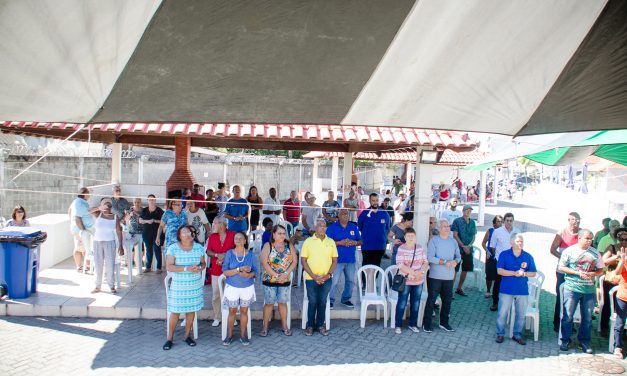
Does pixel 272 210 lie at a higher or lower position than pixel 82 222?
higher

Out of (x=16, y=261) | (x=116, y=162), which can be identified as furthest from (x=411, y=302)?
(x=116, y=162)

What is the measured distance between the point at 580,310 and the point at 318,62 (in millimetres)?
5936

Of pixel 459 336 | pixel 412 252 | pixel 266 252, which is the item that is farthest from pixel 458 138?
pixel 266 252

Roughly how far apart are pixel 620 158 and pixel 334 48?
10666 mm

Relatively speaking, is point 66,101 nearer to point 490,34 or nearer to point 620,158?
point 490,34

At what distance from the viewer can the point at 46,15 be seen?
2.14m

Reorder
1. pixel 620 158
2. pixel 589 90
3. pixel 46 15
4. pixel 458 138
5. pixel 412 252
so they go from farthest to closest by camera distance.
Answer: pixel 620 158, pixel 458 138, pixel 412 252, pixel 589 90, pixel 46 15

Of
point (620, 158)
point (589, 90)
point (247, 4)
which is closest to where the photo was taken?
point (247, 4)

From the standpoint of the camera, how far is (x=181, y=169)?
39.0ft

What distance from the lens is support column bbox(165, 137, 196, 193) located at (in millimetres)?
11758

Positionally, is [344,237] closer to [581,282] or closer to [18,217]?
[581,282]

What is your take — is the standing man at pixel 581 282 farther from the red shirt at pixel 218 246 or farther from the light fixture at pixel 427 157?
the red shirt at pixel 218 246

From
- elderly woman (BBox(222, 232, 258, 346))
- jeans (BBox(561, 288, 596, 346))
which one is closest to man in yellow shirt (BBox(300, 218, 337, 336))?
elderly woman (BBox(222, 232, 258, 346))

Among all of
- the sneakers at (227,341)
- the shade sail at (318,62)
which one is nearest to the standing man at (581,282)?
the shade sail at (318,62)
